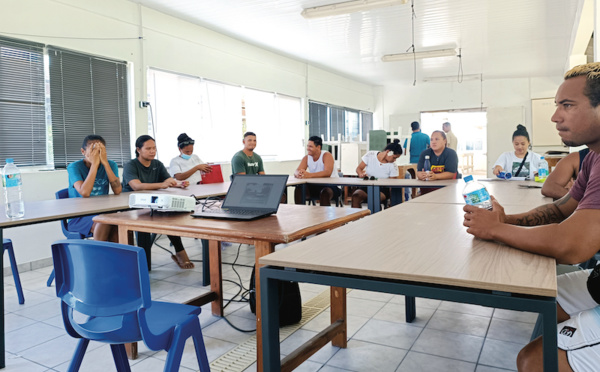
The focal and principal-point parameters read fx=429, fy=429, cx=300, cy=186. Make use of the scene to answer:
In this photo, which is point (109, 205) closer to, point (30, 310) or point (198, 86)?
point (30, 310)

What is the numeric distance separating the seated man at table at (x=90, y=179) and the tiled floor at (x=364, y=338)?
0.54 metres

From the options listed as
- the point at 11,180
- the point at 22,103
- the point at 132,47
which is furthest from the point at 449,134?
the point at 11,180

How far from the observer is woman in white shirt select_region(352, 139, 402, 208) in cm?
525

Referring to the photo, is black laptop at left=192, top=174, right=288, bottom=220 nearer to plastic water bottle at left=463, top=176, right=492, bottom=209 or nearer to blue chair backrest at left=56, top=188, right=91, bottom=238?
plastic water bottle at left=463, top=176, right=492, bottom=209

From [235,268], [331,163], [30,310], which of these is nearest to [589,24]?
[331,163]

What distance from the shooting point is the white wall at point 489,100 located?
1027 centimetres

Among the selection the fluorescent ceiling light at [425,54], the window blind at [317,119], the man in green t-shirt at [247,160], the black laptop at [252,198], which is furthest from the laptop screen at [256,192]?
the window blind at [317,119]

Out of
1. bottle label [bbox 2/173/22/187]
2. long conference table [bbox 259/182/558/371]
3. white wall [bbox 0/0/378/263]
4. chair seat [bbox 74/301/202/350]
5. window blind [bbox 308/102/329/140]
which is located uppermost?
white wall [bbox 0/0/378/263]

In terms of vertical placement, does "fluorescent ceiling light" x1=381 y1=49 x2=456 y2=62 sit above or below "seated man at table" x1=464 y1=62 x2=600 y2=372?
above

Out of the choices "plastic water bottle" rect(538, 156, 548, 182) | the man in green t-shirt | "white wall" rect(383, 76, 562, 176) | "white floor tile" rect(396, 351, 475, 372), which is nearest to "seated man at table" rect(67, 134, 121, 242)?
the man in green t-shirt

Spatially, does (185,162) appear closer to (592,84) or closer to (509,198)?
(509,198)

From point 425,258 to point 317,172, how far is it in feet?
14.0

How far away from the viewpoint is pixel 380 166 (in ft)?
18.0

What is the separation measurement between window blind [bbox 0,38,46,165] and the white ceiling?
152 cm
